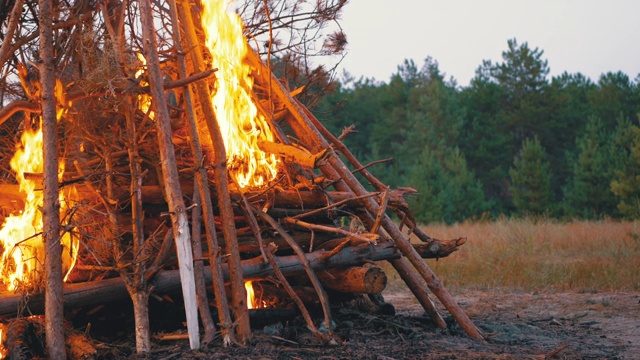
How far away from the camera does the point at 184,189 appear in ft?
20.5

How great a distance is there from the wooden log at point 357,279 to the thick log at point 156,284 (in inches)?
4.0

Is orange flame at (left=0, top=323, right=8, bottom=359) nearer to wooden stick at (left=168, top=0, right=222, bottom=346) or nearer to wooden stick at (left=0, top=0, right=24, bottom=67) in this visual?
wooden stick at (left=168, top=0, right=222, bottom=346)

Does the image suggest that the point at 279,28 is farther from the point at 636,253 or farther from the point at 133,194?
the point at 636,253

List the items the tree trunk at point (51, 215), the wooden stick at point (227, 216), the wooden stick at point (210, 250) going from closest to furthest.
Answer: the tree trunk at point (51, 215)
the wooden stick at point (210, 250)
the wooden stick at point (227, 216)

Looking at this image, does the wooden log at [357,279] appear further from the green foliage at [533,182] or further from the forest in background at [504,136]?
the green foliage at [533,182]

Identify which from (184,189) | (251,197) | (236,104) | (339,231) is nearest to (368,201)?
(339,231)

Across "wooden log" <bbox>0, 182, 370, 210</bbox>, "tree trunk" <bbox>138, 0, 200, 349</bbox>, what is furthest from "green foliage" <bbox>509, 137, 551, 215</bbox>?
"tree trunk" <bbox>138, 0, 200, 349</bbox>

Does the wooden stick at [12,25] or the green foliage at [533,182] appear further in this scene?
the green foliage at [533,182]

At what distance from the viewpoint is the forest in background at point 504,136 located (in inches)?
1085

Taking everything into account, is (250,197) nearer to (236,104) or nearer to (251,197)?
(251,197)

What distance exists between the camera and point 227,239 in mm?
5762

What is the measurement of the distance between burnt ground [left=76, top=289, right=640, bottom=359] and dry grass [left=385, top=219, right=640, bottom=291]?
67.0 inches

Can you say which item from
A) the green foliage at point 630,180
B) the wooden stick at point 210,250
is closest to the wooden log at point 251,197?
the wooden stick at point 210,250

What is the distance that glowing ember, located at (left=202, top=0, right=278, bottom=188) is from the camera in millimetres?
6574
